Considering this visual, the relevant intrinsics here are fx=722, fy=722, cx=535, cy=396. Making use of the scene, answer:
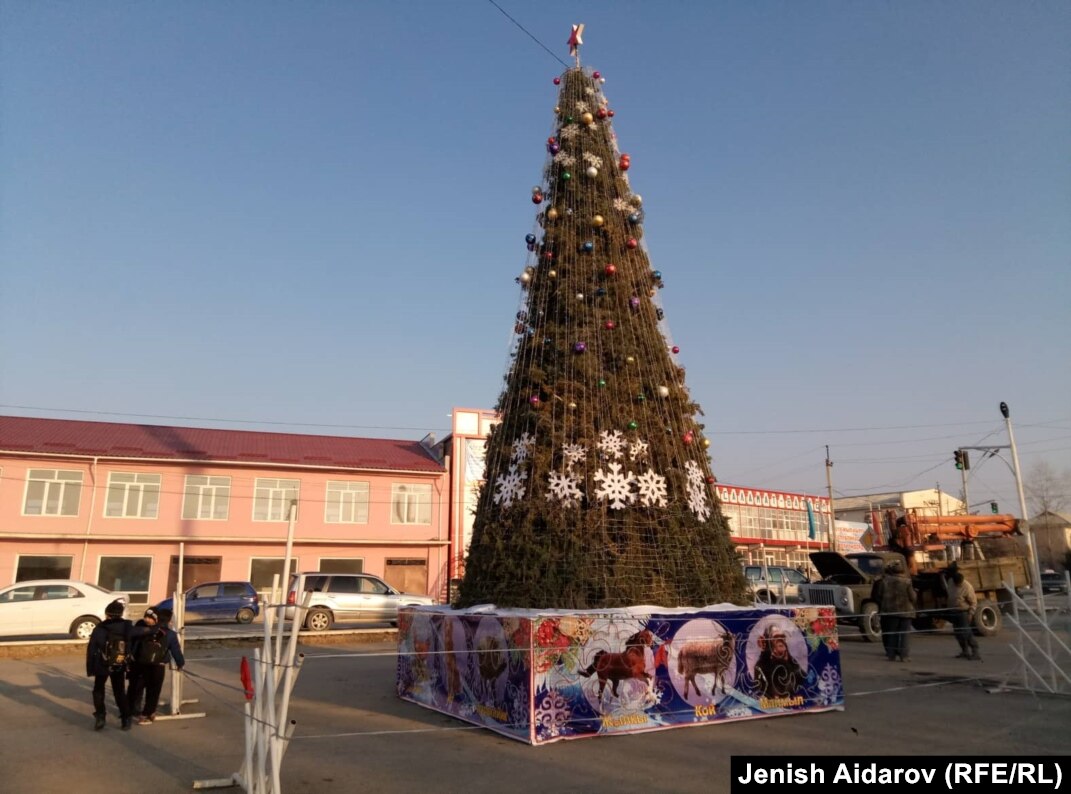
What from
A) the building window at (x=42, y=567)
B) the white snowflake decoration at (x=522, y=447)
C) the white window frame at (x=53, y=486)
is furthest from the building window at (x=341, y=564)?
the white snowflake decoration at (x=522, y=447)

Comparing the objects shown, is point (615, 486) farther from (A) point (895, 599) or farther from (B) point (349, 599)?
(B) point (349, 599)

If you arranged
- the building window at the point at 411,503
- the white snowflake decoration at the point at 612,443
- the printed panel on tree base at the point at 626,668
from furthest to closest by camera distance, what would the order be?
the building window at the point at 411,503 → the white snowflake decoration at the point at 612,443 → the printed panel on tree base at the point at 626,668

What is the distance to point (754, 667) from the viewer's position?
26.4ft

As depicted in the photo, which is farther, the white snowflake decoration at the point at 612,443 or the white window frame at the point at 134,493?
the white window frame at the point at 134,493

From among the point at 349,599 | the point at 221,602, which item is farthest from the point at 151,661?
the point at 221,602

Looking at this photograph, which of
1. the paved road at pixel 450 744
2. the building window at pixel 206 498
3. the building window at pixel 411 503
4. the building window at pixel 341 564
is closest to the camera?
the paved road at pixel 450 744

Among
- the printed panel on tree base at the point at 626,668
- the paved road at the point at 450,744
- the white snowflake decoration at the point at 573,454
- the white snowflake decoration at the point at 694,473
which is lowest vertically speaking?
the paved road at the point at 450,744

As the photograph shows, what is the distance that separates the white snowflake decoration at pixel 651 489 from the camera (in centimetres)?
836

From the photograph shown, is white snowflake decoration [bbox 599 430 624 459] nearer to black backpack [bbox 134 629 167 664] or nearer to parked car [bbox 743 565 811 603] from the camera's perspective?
black backpack [bbox 134 629 167 664]

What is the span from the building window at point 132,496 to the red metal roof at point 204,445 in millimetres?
840

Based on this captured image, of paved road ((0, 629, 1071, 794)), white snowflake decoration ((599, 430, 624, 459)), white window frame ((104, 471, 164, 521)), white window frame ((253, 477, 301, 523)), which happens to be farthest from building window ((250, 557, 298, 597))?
white snowflake decoration ((599, 430, 624, 459))

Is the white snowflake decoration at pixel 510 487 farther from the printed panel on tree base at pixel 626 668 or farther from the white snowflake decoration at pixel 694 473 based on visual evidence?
the white snowflake decoration at pixel 694 473

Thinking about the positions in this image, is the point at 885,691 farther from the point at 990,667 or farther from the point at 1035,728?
the point at 990,667

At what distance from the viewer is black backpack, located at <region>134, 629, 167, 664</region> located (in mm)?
8266
